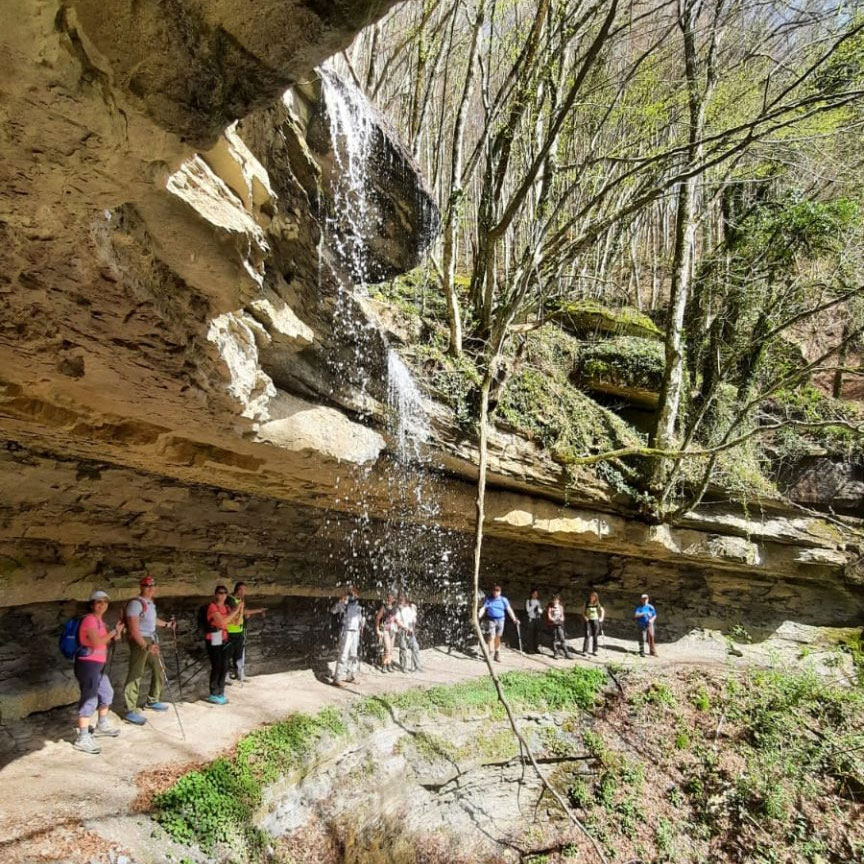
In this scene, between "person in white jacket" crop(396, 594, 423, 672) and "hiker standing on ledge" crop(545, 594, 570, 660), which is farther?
"hiker standing on ledge" crop(545, 594, 570, 660)

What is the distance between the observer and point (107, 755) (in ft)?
15.2

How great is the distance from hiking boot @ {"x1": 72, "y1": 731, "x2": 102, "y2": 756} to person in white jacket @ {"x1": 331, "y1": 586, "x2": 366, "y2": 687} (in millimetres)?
3150

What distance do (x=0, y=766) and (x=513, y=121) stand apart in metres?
7.81

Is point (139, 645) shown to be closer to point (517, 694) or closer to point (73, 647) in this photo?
point (73, 647)

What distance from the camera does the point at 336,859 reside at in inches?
205

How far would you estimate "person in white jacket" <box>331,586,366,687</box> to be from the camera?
7.35 m

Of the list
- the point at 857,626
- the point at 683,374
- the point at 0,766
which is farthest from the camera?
the point at 857,626

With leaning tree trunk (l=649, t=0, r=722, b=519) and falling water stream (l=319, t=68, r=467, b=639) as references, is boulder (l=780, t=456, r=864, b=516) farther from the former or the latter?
falling water stream (l=319, t=68, r=467, b=639)

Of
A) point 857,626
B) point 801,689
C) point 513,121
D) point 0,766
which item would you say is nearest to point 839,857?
point 801,689

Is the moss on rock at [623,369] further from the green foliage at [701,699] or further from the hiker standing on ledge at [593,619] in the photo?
the green foliage at [701,699]

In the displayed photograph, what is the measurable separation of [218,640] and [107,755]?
1507 millimetres

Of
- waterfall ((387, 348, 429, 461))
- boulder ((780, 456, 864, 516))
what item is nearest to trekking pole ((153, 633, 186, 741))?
waterfall ((387, 348, 429, 461))

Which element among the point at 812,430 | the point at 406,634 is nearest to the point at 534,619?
the point at 406,634

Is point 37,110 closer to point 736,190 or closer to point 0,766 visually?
point 0,766
